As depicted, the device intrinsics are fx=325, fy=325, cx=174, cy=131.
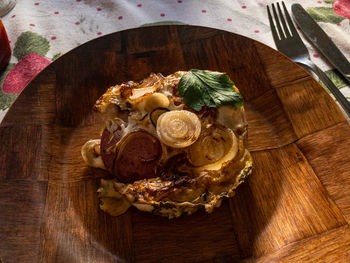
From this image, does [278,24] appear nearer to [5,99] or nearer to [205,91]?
[205,91]

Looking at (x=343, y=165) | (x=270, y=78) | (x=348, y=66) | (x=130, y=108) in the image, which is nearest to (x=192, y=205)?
(x=130, y=108)

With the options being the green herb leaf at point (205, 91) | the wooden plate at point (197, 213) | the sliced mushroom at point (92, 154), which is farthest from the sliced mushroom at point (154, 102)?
the wooden plate at point (197, 213)

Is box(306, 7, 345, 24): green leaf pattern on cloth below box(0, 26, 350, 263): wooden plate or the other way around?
the other way around

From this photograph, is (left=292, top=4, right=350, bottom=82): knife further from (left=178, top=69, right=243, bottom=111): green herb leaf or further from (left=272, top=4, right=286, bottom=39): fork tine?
(left=178, top=69, right=243, bottom=111): green herb leaf

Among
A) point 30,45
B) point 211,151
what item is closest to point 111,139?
point 211,151

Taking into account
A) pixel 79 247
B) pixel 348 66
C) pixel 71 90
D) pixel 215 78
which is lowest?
pixel 79 247

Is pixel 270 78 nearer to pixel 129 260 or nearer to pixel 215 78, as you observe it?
pixel 215 78

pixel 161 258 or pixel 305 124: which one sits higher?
pixel 305 124

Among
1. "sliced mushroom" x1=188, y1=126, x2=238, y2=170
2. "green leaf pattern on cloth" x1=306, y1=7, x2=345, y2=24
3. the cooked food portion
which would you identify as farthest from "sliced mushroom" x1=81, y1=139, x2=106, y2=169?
"green leaf pattern on cloth" x1=306, y1=7, x2=345, y2=24
